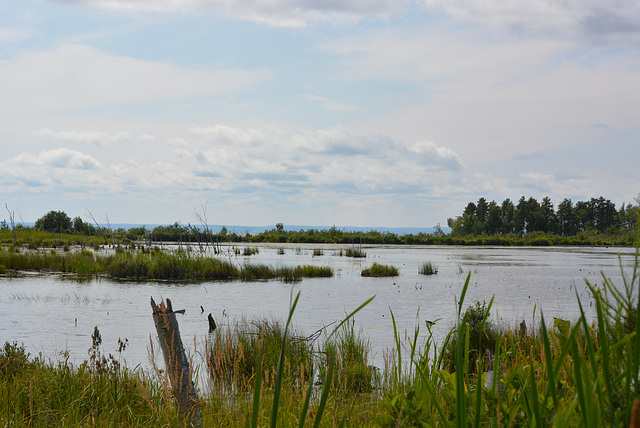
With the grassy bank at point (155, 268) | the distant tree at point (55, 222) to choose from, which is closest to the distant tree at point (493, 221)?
the distant tree at point (55, 222)

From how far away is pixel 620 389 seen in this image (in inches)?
63.4

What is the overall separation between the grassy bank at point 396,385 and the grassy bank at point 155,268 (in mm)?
15932

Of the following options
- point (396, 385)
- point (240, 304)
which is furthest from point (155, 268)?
point (396, 385)

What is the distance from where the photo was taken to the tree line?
97500 millimetres

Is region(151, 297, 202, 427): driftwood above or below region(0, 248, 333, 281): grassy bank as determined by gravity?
above

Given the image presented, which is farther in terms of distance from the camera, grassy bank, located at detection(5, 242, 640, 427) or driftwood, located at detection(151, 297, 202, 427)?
driftwood, located at detection(151, 297, 202, 427)

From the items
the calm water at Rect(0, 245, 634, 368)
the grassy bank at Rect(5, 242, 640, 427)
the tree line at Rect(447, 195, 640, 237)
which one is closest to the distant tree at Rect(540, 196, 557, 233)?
the tree line at Rect(447, 195, 640, 237)

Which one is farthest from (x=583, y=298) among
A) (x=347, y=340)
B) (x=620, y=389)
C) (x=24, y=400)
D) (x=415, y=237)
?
(x=415, y=237)

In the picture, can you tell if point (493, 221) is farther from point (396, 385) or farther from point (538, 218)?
point (396, 385)

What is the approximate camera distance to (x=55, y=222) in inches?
2692

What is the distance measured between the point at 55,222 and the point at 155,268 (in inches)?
1952

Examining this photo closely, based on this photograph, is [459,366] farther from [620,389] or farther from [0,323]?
[0,323]

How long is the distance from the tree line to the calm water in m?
71.8

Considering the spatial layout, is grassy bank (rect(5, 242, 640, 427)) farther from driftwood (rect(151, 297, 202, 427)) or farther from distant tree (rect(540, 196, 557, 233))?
distant tree (rect(540, 196, 557, 233))
